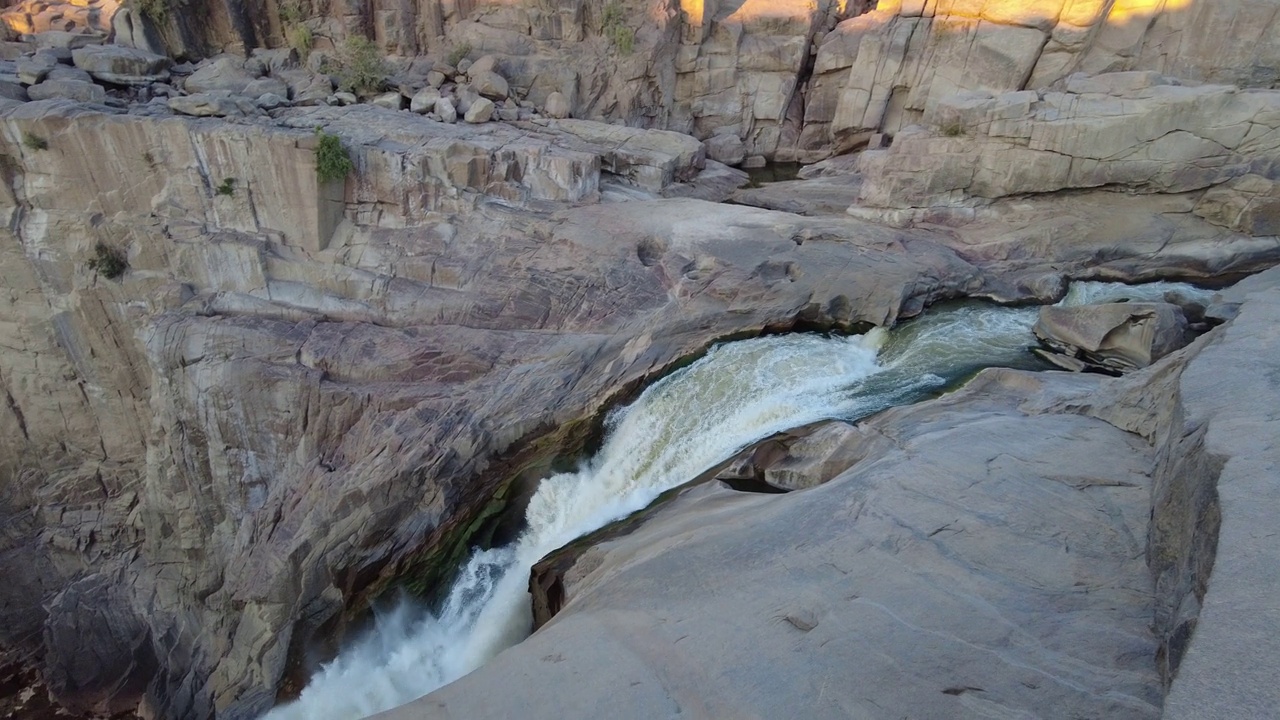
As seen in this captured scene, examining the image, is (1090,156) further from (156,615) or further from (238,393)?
(156,615)

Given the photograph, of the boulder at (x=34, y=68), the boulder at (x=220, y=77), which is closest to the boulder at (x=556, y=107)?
the boulder at (x=220, y=77)

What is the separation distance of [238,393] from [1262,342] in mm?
15476

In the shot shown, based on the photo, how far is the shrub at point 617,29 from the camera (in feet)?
76.2

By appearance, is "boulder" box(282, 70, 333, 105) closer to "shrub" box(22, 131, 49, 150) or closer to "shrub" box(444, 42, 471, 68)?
"shrub" box(444, 42, 471, 68)

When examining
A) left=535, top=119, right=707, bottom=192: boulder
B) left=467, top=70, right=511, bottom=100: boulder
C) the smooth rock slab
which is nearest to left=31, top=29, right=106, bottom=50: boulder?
left=467, top=70, right=511, bottom=100: boulder

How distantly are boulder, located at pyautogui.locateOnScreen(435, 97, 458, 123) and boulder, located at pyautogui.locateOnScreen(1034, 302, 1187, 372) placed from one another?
14.8 m

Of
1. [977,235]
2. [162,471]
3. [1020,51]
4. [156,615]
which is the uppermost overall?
[1020,51]

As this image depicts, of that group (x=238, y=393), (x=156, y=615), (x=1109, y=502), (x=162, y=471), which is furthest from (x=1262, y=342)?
(x=156, y=615)

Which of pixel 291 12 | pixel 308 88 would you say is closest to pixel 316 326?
pixel 308 88

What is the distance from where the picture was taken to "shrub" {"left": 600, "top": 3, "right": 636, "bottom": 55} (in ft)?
76.2

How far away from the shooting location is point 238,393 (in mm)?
13461

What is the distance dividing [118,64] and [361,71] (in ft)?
17.9

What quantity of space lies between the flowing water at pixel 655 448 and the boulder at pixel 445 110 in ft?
32.9

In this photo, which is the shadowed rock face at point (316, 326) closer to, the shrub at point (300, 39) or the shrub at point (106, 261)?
the shrub at point (106, 261)
